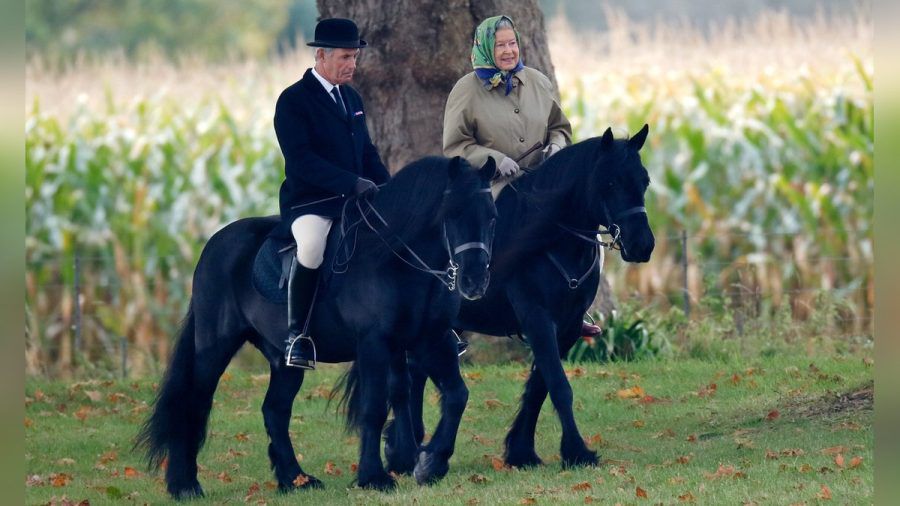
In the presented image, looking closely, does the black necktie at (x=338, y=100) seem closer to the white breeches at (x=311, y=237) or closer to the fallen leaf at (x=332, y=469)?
the white breeches at (x=311, y=237)

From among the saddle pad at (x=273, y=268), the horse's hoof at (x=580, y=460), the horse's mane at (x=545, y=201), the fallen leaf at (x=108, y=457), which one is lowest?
the fallen leaf at (x=108, y=457)

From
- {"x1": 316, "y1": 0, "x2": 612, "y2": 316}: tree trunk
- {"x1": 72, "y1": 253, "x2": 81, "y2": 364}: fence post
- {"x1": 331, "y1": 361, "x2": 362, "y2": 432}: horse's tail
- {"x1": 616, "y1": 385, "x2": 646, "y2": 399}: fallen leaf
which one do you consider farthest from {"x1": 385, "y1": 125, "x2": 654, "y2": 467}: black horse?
{"x1": 72, "y1": 253, "x2": 81, "y2": 364}: fence post

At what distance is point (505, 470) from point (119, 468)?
2.88 meters

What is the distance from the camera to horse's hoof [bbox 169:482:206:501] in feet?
26.2

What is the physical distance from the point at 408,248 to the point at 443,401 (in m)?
0.94

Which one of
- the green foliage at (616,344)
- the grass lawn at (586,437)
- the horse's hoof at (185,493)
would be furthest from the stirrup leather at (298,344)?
the green foliage at (616,344)

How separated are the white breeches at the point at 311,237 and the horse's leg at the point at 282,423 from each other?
784mm

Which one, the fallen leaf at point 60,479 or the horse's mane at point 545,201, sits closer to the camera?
the horse's mane at point 545,201

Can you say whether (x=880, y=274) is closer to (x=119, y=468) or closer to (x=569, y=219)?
(x=569, y=219)

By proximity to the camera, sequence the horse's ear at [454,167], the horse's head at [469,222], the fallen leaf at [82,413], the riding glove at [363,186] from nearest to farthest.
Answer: the horse's head at [469,222]
the horse's ear at [454,167]
the riding glove at [363,186]
the fallen leaf at [82,413]

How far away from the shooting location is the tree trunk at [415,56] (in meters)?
12.4

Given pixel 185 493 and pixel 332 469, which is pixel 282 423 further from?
pixel 332 469

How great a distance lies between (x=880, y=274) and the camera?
8.68 ft

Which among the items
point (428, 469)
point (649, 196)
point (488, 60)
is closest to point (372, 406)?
point (428, 469)
